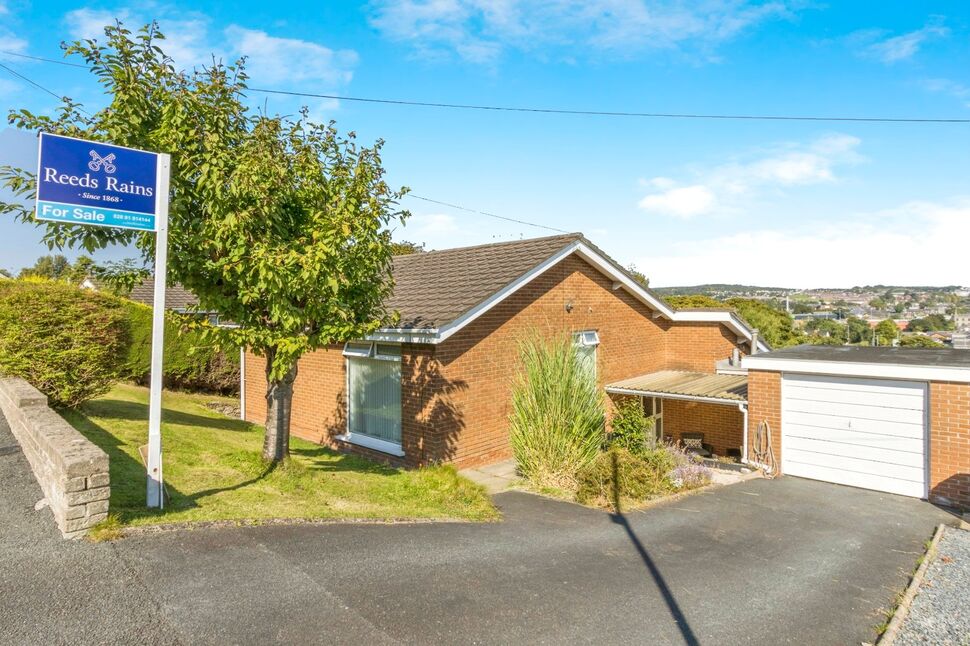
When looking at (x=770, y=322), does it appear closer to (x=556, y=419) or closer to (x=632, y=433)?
(x=632, y=433)

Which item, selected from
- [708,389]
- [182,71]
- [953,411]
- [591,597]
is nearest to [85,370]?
[182,71]

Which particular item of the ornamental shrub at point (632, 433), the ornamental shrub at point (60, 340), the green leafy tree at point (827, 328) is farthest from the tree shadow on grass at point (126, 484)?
the green leafy tree at point (827, 328)

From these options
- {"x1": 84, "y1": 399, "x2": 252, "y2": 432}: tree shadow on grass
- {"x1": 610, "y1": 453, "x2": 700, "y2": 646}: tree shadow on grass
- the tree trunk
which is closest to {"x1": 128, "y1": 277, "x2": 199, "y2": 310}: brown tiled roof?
{"x1": 84, "y1": 399, "x2": 252, "y2": 432}: tree shadow on grass

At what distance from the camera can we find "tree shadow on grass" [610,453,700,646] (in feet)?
16.0

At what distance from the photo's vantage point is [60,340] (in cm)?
971

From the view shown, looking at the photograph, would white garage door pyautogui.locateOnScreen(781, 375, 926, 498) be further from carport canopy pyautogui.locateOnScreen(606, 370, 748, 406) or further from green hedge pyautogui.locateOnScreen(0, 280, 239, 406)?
green hedge pyautogui.locateOnScreen(0, 280, 239, 406)

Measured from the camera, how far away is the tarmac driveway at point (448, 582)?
4.24 metres

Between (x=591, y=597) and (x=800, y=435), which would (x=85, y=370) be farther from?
(x=800, y=435)

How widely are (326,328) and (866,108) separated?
1579 centimetres

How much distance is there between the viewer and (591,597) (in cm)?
542

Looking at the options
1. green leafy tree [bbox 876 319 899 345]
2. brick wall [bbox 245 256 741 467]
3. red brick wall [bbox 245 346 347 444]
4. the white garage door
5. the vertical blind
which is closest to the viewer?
the white garage door

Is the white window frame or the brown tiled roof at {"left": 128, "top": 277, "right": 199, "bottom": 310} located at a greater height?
the brown tiled roof at {"left": 128, "top": 277, "right": 199, "bottom": 310}

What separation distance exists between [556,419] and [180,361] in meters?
15.0

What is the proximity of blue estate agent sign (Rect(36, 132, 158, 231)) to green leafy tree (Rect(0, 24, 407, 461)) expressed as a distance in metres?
0.92
